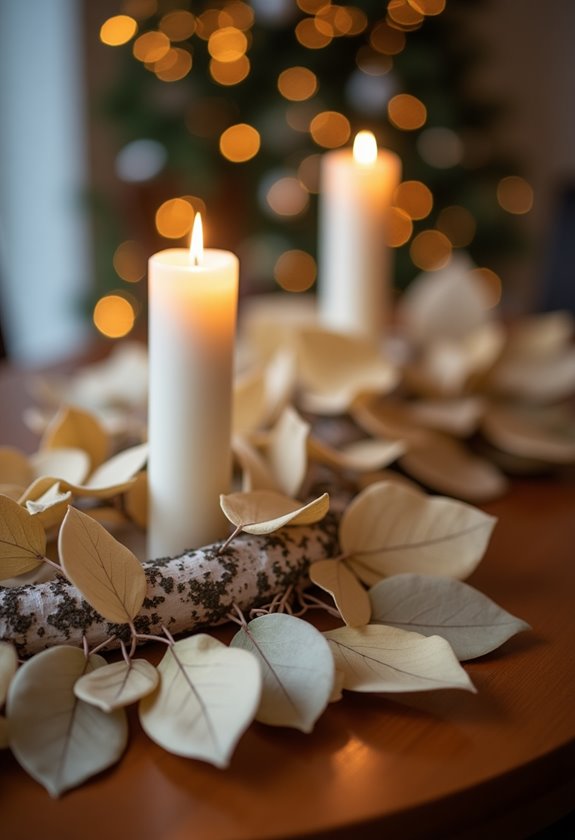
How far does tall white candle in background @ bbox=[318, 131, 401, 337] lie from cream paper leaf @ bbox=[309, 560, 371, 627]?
400mm

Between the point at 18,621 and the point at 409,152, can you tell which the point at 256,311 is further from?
the point at 409,152

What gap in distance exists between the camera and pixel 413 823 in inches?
16.0

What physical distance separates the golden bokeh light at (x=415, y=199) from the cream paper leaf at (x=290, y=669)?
213cm

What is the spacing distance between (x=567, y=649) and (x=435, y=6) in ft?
6.60

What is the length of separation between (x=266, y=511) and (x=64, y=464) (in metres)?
0.17

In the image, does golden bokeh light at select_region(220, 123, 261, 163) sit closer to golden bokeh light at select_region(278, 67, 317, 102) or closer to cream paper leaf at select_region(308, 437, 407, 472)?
golden bokeh light at select_region(278, 67, 317, 102)

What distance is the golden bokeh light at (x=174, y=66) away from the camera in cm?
217

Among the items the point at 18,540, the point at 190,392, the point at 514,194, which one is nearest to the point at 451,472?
the point at 190,392

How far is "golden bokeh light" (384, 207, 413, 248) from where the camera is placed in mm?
2514

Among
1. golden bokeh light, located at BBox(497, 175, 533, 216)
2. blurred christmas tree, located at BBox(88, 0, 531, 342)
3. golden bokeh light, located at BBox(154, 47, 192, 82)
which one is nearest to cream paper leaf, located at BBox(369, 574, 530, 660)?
blurred christmas tree, located at BBox(88, 0, 531, 342)

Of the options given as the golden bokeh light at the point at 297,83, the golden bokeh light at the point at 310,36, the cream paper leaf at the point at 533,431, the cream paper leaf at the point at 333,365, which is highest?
the golden bokeh light at the point at 310,36

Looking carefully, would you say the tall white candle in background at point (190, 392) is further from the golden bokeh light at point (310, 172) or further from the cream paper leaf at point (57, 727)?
the golden bokeh light at point (310, 172)

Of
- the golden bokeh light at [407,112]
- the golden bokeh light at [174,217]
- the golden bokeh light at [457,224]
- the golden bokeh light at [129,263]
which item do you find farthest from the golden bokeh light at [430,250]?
the golden bokeh light at [129,263]

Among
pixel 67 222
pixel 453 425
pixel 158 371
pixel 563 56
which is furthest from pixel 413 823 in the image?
pixel 563 56
